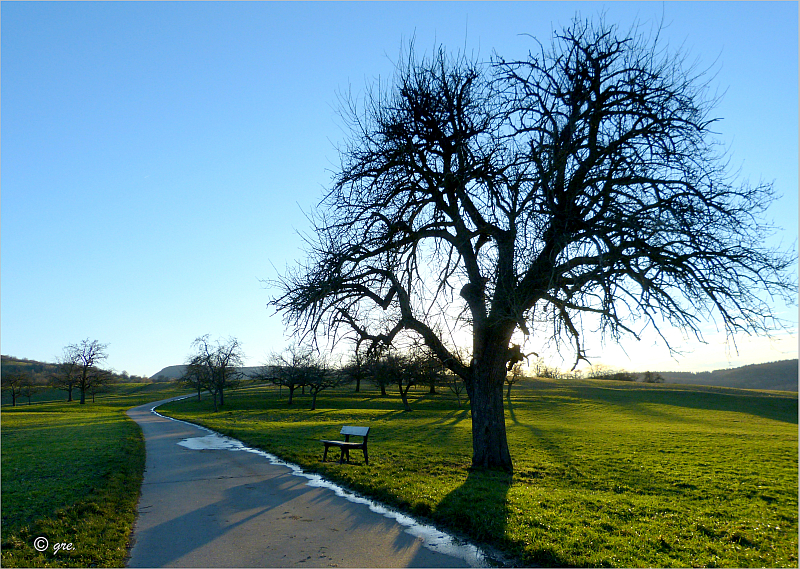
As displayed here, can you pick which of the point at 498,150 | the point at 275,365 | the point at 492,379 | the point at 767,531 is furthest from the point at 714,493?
the point at 275,365

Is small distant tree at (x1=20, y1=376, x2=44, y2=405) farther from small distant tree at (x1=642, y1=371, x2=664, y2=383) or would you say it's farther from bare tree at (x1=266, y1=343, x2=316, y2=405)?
small distant tree at (x1=642, y1=371, x2=664, y2=383)

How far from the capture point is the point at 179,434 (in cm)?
2458

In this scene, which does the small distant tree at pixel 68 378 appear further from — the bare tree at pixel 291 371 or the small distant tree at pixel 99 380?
the bare tree at pixel 291 371

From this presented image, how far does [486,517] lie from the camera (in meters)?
7.79

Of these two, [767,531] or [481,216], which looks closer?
[767,531]

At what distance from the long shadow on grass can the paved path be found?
85 centimetres

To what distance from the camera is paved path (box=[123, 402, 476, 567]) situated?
627 centimetres

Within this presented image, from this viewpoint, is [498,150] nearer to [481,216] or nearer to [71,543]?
[481,216]

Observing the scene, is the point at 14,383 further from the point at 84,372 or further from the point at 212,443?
the point at 212,443

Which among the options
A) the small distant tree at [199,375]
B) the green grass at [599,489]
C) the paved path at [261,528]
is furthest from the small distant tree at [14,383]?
the paved path at [261,528]

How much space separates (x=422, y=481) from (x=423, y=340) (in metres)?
4.04

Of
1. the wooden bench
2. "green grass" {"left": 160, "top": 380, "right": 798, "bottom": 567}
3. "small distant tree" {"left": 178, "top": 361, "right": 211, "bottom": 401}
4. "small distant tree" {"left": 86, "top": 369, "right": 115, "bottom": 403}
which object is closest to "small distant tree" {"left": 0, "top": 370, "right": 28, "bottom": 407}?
"small distant tree" {"left": 86, "top": 369, "right": 115, "bottom": 403}

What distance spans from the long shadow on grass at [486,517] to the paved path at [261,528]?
2.78ft

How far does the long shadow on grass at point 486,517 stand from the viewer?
6410 mm
